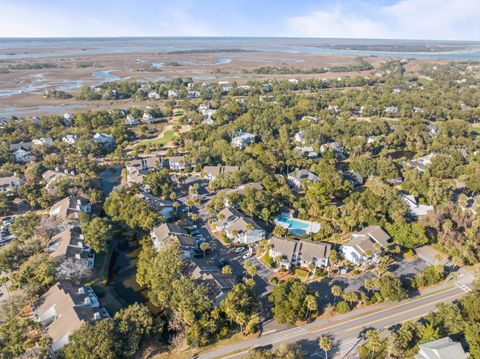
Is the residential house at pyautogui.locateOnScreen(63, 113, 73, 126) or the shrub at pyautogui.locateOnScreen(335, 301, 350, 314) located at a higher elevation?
the residential house at pyautogui.locateOnScreen(63, 113, 73, 126)

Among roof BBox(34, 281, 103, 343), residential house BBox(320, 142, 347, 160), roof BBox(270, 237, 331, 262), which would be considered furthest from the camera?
residential house BBox(320, 142, 347, 160)

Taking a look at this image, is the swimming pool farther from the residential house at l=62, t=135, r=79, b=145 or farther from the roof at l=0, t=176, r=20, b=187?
the residential house at l=62, t=135, r=79, b=145

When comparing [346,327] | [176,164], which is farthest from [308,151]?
[346,327]

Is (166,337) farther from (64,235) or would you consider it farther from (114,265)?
(64,235)

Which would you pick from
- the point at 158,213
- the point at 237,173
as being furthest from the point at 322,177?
the point at 158,213

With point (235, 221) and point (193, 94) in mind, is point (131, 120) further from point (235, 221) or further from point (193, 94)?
point (235, 221)

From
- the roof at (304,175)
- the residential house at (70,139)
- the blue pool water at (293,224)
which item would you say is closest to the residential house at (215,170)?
the roof at (304,175)

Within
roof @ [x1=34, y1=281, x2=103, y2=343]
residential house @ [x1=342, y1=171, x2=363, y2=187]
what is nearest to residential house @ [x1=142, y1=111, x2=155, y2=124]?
residential house @ [x1=342, y1=171, x2=363, y2=187]
